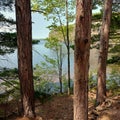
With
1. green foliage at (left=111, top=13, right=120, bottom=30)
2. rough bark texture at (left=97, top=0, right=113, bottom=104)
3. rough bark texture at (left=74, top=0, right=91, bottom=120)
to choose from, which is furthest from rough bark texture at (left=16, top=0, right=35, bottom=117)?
green foliage at (left=111, top=13, right=120, bottom=30)

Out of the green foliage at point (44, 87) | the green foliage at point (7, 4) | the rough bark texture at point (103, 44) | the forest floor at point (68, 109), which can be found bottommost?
the green foliage at point (44, 87)

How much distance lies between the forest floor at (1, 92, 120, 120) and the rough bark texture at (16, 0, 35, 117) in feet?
1.83

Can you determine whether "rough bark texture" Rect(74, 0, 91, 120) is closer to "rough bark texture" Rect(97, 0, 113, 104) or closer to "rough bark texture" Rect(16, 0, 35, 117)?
"rough bark texture" Rect(16, 0, 35, 117)

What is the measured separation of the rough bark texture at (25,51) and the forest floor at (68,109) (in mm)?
558

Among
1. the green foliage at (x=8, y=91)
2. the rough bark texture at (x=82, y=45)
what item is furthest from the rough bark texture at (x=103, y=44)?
the rough bark texture at (x=82, y=45)

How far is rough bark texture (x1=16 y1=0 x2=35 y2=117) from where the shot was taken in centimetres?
686

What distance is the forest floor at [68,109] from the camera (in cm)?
715

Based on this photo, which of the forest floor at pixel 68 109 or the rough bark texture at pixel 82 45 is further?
the forest floor at pixel 68 109

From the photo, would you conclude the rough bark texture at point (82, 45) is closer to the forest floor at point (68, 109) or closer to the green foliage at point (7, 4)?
the forest floor at point (68, 109)

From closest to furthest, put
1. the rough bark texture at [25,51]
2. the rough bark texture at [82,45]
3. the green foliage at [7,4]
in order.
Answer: the rough bark texture at [82,45] → the rough bark texture at [25,51] → the green foliage at [7,4]

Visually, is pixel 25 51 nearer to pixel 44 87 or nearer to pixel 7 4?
pixel 7 4

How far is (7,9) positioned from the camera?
29.8ft

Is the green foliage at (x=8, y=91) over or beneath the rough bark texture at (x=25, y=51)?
beneath

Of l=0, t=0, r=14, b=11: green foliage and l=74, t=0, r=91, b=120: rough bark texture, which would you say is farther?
l=0, t=0, r=14, b=11: green foliage
